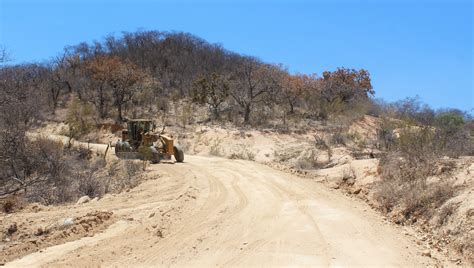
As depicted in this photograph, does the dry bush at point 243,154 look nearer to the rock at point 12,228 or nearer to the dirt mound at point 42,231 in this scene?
the dirt mound at point 42,231

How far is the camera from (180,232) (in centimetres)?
928

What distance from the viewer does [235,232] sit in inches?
364

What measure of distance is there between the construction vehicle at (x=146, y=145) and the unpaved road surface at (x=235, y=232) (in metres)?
5.95

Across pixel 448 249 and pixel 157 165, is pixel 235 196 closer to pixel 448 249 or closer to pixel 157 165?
pixel 448 249

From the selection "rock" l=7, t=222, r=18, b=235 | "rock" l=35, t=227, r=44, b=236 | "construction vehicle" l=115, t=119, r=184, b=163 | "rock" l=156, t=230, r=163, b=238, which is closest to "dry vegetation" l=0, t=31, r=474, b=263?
"construction vehicle" l=115, t=119, r=184, b=163

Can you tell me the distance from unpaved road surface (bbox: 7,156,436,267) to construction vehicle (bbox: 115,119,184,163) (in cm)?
595

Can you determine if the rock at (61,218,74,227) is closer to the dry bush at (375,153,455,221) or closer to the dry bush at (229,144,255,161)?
the dry bush at (375,153,455,221)

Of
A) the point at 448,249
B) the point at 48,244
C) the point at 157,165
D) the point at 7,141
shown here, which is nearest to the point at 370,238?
the point at 448,249

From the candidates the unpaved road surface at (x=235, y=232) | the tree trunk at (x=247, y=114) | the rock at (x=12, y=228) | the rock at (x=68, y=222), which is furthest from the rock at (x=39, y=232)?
the tree trunk at (x=247, y=114)

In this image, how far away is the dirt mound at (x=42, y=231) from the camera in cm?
834

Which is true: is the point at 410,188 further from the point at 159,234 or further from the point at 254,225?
the point at 159,234

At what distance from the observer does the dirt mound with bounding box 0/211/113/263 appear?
27.3ft

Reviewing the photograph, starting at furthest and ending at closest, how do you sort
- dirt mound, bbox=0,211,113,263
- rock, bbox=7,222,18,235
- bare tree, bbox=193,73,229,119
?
1. bare tree, bbox=193,73,229,119
2. rock, bbox=7,222,18,235
3. dirt mound, bbox=0,211,113,263

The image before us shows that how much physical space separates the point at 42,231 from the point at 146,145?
11.3 metres
